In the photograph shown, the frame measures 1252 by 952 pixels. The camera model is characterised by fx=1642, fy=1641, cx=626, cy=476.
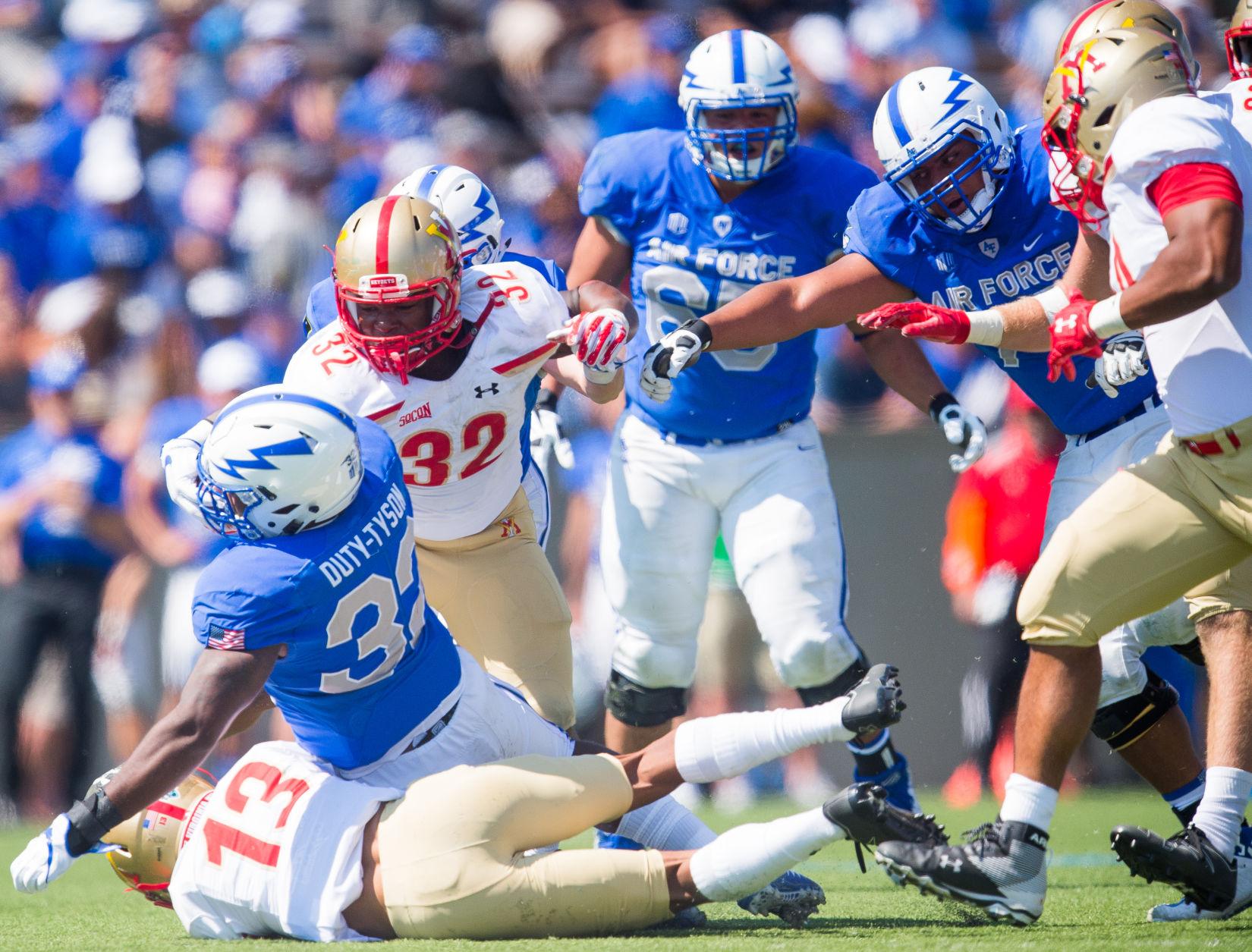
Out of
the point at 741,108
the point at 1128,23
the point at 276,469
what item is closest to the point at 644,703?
the point at 741,108

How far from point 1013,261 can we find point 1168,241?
1.11m

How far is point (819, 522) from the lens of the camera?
16.0ft

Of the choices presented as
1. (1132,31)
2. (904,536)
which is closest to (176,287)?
(904,536)

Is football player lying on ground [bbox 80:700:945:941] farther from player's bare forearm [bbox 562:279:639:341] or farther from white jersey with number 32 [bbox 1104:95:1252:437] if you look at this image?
player's bare forearm [bbox 562:279:639:341]

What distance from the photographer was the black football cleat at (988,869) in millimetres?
3330

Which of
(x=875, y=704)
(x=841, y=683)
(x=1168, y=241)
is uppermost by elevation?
(x=1168, y=241)

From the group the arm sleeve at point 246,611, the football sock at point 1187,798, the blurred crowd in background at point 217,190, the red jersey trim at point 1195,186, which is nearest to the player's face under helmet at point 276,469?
the arm sleeve at point 246,611

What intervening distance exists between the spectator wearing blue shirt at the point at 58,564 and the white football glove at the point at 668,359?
139 inches

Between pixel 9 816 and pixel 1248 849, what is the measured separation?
203 inches

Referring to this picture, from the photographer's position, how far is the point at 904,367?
4.97 meters

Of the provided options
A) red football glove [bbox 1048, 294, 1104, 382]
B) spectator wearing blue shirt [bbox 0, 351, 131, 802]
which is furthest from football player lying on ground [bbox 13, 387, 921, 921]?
spectator wearing blue shirt [bbox 0, 351, 131, 802]

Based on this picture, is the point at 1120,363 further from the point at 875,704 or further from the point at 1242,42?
the point at 875,704

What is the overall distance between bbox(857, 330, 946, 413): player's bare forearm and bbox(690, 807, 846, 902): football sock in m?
1.87

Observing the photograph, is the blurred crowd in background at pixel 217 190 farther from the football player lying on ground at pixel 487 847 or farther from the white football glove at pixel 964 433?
the football player lying on ground at pixel 487 847
